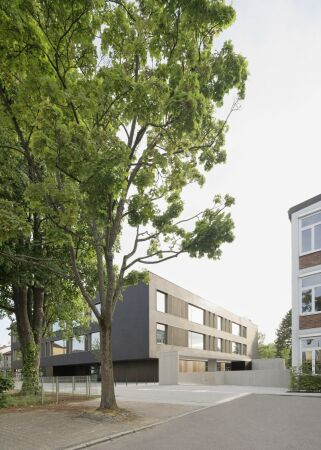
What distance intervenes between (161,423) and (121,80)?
8.78 meters

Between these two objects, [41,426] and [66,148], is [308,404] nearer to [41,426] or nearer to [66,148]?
[41,426]

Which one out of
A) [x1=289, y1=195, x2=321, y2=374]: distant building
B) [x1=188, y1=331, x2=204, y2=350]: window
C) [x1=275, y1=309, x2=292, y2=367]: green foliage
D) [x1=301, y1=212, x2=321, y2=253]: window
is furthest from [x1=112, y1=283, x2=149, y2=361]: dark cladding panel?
[x1=275, y1=309, x2=292, y2=367]: green foliage

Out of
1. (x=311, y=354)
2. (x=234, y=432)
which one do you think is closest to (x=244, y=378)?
(x=311, y=354)

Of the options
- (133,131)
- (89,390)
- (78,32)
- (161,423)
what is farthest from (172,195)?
(89,390)

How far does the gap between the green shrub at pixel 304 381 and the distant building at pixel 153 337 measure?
16.5 meters

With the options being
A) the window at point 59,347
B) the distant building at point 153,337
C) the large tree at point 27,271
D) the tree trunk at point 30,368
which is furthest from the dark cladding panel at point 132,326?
the tree trunk at point 30,368

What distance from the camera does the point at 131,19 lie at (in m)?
11.6

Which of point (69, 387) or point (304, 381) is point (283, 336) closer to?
point (304, 381)

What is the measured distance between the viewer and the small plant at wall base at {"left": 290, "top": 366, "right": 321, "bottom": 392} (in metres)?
20.8

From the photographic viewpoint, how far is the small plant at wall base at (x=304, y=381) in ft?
68.3

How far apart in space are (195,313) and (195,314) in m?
0.12

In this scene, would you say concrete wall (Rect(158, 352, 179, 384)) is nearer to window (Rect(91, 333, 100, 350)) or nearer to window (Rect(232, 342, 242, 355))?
window (Rect(91, 333, 100, 350))

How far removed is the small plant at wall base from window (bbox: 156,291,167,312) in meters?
22.2

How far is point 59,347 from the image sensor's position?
56.7 metres
